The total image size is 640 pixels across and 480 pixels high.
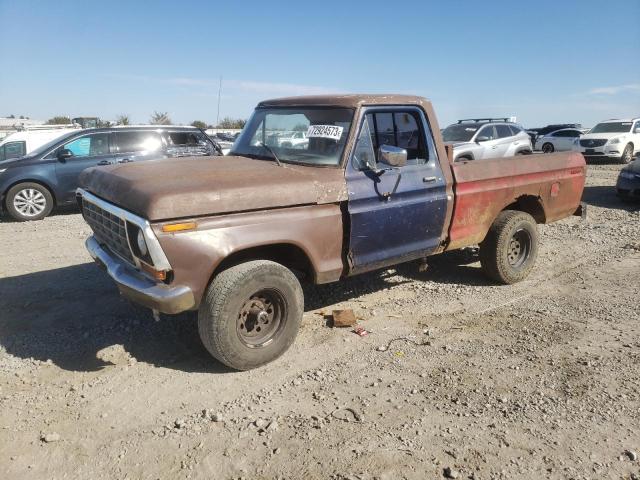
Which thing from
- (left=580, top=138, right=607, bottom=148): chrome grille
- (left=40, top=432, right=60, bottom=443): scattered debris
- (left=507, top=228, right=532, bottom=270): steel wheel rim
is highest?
(left=580, top=138, right=607, bottom=148): chrome grille

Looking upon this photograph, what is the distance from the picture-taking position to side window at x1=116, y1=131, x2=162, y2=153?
32.2 ft

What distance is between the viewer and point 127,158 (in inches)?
376

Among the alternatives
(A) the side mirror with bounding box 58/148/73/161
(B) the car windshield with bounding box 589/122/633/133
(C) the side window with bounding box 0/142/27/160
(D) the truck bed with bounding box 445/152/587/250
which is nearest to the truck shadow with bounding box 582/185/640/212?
(D) the truck bed with bounding box 445/152/587/250

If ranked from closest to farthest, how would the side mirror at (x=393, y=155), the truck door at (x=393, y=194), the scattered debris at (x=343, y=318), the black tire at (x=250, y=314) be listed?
the black tire at (x=250, y=314) → the side mirror at (x=393, y=155) → the truck door at (x=393, y=194) → the scattered debris at (x=343, y=318)

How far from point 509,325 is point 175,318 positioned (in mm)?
3037

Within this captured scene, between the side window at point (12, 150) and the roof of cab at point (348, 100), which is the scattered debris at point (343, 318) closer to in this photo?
the roof of cab at point (348, 100)

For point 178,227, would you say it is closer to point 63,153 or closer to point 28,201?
point 63,153

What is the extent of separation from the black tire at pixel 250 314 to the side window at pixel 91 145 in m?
7.48

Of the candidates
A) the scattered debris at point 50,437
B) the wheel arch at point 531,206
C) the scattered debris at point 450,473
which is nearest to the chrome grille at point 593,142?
the wheel arch at point 531,206

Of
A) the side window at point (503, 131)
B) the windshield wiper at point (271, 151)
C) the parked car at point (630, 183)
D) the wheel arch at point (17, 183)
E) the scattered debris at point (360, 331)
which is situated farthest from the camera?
the side window at point (503, 131)

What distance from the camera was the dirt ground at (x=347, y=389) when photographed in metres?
2.69

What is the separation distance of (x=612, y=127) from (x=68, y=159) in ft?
63.9

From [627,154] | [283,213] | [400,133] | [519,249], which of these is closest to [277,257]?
[283,213]

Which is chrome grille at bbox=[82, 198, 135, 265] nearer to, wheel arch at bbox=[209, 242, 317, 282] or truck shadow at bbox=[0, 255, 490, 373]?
wheel arch at bbox=[209, 242, 317, 282]
